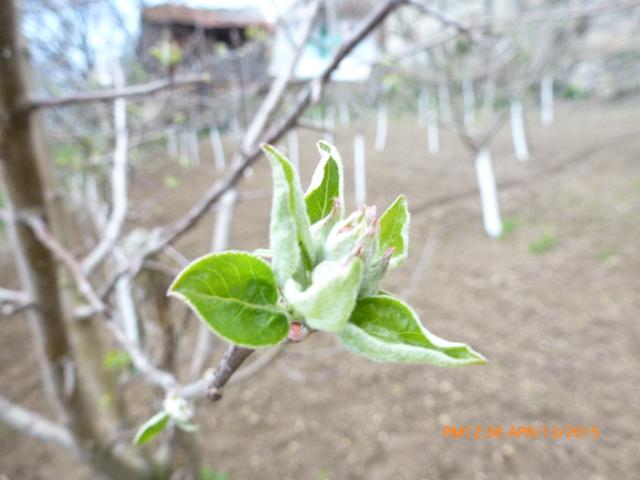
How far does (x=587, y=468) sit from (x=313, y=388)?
97.9 inches

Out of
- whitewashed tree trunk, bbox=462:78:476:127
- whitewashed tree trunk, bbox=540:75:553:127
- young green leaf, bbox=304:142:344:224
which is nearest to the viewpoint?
young green leaf, bbox=304:142:344:224

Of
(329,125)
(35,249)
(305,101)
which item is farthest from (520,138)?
(35,249)

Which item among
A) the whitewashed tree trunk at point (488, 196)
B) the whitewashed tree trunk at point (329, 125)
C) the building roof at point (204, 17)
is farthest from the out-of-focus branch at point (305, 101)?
the whitewashed tree trunk at point (488, 196)

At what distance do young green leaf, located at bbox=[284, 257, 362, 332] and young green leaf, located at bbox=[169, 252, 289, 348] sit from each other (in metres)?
0.06

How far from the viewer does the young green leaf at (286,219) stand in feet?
1.37

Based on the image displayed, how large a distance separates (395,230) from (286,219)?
17cm

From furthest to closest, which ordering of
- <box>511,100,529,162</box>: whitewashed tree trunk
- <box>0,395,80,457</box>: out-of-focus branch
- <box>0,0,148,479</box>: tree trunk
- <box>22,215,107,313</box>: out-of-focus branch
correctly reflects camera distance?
<box>511,100,529,162</box>: whitewashed tree trunk < <box>0,395,80,457</box>: out-of-focus branch < <box>0,0,148,479</box>: tree trunk < <box>22,215,107,313</box>: out-of-focus branch

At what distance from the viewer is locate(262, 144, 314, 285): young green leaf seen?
0.42 meters

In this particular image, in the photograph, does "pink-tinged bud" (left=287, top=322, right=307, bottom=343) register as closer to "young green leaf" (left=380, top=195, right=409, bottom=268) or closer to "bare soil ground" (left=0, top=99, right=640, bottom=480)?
"young green leaf" (left=380, top=195, right=409, bottom=268)

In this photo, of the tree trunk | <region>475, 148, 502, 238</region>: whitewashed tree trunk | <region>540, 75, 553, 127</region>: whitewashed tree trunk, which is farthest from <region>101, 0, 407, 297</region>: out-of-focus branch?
<region>540, 75, 553, 127</region>: whitewashed tree trunk

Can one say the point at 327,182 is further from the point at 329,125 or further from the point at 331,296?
the point at 329,125

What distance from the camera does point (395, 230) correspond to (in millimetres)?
540

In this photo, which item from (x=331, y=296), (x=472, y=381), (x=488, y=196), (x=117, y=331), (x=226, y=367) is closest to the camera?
(x=331, y=296)

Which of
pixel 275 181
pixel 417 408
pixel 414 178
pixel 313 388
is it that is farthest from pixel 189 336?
pixel 414 178
